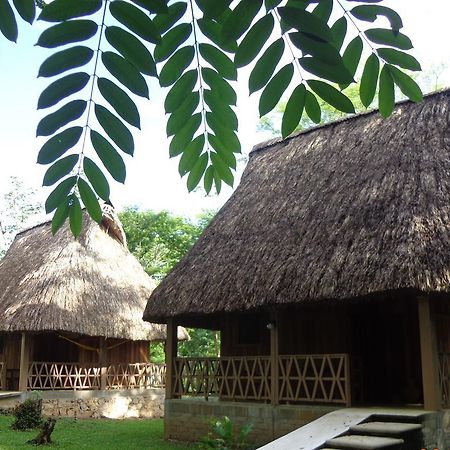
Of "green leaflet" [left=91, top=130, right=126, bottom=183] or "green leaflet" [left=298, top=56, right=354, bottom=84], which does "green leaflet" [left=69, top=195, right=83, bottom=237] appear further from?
"green leaflet" [left=298, top=56, right=354, bottom=84]

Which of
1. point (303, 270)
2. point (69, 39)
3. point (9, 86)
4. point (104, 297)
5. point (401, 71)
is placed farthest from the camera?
point (104, 297)

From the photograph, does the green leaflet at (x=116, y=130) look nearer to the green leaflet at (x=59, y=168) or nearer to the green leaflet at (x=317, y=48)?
the green leaflet at (x=59, y=168)

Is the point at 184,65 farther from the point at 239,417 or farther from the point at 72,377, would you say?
the point at 72,377

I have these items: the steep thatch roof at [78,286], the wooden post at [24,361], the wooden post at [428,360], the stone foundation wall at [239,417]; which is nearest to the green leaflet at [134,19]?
the wooden post at [428,360]

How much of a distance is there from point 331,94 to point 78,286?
1705 centimetres

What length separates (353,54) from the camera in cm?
228

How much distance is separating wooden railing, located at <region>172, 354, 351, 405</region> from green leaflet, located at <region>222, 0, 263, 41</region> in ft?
27.1

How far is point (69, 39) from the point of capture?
75.8 inches

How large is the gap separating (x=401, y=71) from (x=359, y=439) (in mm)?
5889

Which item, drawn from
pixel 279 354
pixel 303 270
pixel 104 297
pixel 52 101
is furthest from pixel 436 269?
pixel 104 297

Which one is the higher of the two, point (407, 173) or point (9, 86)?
point (407, 173)

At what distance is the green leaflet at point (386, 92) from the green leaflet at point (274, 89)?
42 cm

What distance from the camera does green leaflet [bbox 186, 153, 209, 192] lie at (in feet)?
8.96

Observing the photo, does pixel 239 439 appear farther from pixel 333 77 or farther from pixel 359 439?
pixel 333 77
